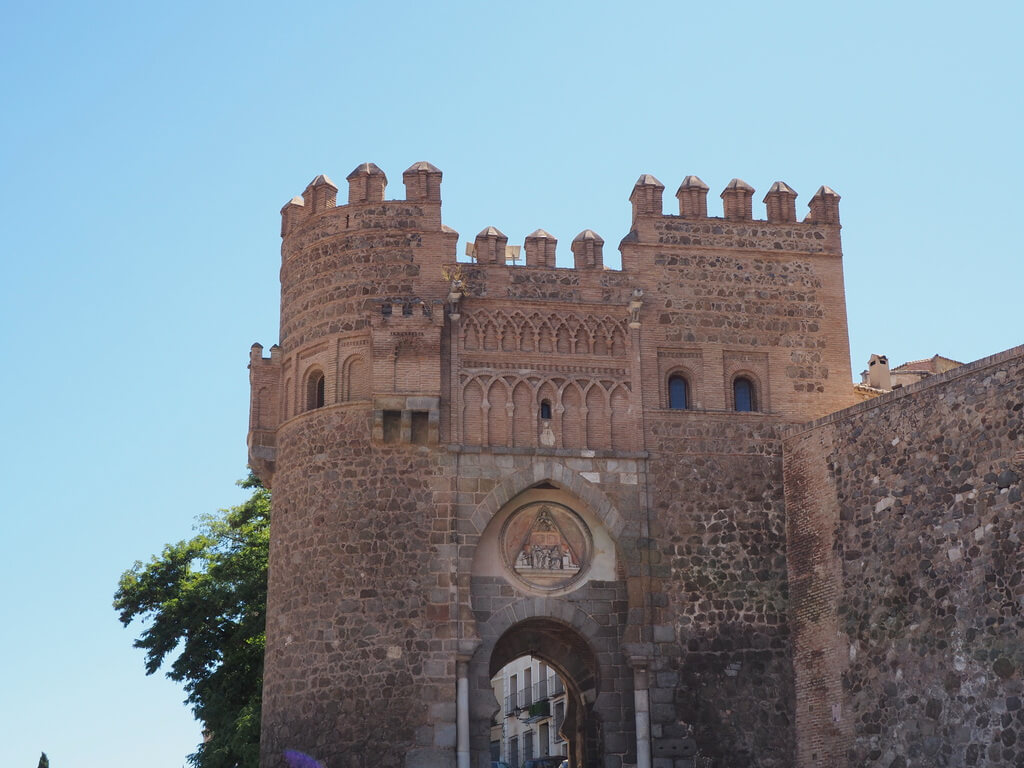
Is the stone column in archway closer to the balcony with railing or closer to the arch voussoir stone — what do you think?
the arch voussoir stone

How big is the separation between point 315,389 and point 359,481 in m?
1.83

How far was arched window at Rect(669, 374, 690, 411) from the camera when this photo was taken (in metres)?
21.1

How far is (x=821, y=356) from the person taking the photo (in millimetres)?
21656

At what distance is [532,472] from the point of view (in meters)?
20.1

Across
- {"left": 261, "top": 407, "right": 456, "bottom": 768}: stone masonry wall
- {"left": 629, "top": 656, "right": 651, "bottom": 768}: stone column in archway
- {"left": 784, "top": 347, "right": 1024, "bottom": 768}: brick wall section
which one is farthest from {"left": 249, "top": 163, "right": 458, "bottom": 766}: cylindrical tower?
{"left": 784, "top": 347, "right": 1024, "bottom": 768}: brick wall section

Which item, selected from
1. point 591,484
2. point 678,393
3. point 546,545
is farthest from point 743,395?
point 546,545

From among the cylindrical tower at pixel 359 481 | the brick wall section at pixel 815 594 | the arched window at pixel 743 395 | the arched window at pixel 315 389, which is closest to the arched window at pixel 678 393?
the arched window at pixel 743 395

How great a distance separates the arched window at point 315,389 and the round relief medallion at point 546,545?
10.7 ft

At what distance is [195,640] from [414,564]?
7513 mm

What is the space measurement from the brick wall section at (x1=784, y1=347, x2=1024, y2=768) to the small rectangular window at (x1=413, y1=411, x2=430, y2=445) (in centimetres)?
529

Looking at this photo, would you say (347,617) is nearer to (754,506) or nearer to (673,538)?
(673,538)

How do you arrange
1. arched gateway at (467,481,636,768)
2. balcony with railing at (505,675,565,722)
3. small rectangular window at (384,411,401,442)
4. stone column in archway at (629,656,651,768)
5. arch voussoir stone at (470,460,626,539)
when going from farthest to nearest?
balcony with railing at (505,675,565,722), arch voussoir stone at (470,460,626,539), small rectangular window at (384,411,401,442), arched gateway at (467,481,636,768), stone column in archway at (629,656,651,768)

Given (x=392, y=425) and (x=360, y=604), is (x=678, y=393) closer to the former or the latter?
(x=392, y=425)

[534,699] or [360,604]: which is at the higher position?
[534,699]
